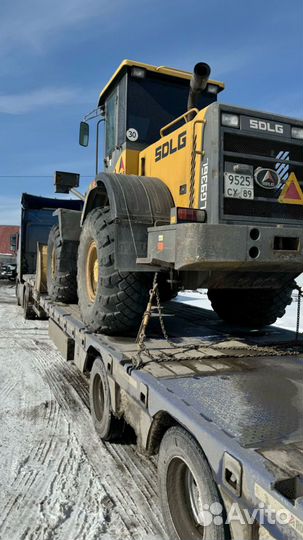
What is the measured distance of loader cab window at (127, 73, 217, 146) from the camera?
499cm

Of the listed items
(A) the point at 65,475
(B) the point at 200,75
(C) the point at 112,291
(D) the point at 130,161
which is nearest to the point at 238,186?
(B) the point at 200,75

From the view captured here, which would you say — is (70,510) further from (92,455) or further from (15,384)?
(15,384)

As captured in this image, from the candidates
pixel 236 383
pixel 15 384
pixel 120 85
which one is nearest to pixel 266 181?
pixel 236 383

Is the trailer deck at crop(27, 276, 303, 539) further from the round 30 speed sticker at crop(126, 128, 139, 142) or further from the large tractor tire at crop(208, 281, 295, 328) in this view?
the round 30 speed sticker at crop(126, 128, 139, 142)

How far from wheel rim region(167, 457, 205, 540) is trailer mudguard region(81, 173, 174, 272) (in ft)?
6.26

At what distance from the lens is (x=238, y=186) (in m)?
3.43

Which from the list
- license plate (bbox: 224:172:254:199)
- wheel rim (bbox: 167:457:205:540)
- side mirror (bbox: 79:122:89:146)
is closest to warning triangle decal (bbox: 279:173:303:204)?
license plate (bbox: 224:172:254:199)

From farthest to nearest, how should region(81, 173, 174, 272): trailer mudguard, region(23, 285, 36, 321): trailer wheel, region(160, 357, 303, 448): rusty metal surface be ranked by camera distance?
region(23, 285, 36, 321): trailer wheel < region(81, 173, 174, 272): trailer mudguard < region(160, 357, 303, 448): rusty metal surface

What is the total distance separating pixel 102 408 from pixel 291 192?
99.5 inches

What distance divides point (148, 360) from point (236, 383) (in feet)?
2.38

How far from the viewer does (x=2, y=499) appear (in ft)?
9.55

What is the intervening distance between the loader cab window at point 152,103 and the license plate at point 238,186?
194 centimetres

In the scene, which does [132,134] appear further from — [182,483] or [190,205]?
[182,483]

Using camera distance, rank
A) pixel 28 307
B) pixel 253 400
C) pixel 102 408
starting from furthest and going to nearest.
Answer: pixel 28 307 < pixel 102 408 < pixel 253 400
